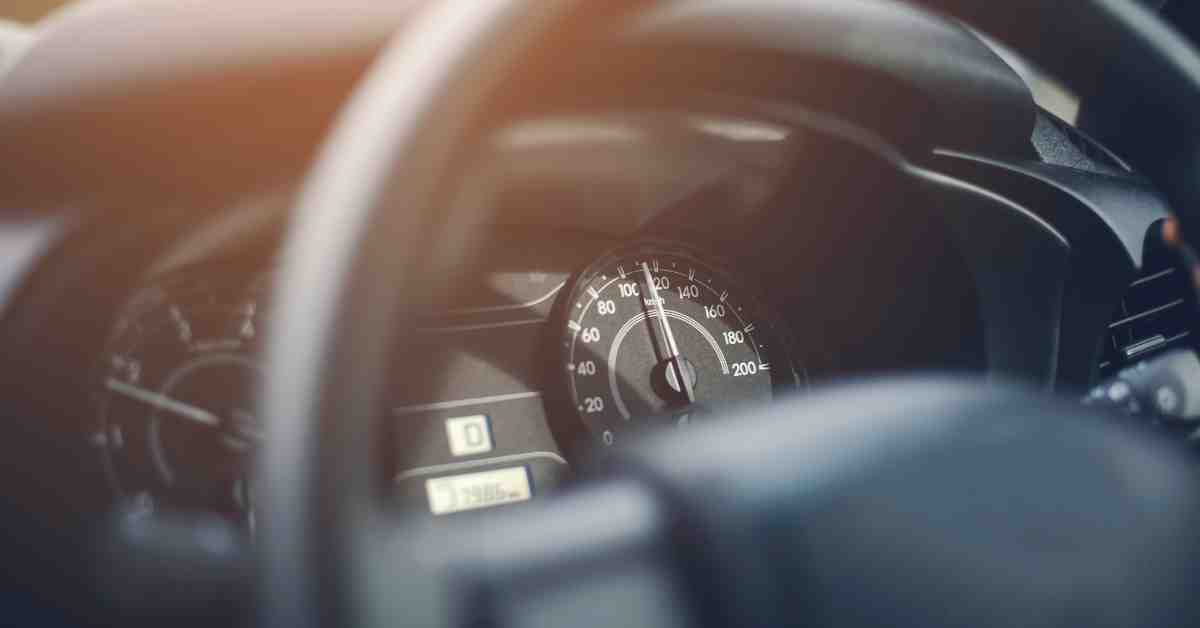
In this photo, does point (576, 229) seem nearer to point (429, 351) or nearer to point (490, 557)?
point (429, 351)

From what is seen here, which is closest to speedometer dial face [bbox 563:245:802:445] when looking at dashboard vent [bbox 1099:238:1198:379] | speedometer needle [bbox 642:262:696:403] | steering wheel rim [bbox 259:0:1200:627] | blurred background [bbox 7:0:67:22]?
speedometer needle [bbox 642:262:696:403]

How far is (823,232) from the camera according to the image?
5.00 ft

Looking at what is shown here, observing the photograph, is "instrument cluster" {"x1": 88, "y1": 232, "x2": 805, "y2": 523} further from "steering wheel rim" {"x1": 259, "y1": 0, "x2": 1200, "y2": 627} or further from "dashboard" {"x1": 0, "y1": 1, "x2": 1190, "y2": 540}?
"steering wheel rim" {"x1": 259, "y1": 0, "x2": 1200, "y2": 627}

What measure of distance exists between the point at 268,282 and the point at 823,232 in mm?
680

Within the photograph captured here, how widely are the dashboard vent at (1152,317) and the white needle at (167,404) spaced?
99cm

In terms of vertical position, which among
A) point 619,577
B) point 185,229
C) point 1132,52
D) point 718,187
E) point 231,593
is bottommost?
point 619,577

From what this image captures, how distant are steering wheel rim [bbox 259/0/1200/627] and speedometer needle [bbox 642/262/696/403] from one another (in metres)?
0.86

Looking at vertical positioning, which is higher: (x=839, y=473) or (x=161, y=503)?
(x=161, y=503)

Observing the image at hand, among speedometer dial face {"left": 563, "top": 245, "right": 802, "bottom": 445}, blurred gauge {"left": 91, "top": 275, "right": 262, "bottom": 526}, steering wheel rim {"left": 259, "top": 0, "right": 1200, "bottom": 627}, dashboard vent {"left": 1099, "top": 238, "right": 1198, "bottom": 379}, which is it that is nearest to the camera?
steering wheel rim {"left": 259, "top": 0, "right": 1200, "bottom": 627}

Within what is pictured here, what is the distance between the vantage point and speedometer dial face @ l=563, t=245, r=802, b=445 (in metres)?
1.54

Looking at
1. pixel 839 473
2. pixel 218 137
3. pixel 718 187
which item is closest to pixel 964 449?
pixel 839 473

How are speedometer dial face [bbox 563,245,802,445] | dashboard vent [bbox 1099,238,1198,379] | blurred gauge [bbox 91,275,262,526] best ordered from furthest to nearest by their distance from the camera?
1. speedometer dial face [bbox 563,245,802,445]
2. dashboard vent [bbox 1099,238,1198,379]
3. blurred gauge [bbox 91,275,262,526]

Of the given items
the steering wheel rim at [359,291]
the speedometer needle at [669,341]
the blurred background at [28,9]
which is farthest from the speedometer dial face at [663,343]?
the steering wheel rim at [359,291]

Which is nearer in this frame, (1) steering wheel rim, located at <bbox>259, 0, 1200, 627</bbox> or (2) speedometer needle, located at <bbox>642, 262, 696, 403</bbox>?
(1) steering wheel rim, located at <bbox>259, 0, 1200, 627</bbox>
